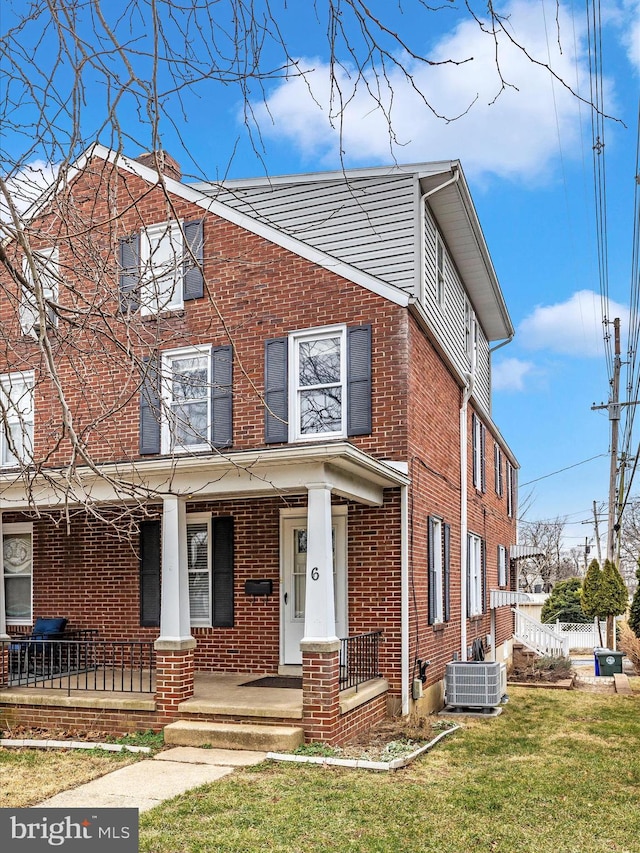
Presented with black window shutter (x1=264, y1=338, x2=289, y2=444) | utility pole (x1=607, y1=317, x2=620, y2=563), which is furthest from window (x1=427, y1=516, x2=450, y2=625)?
utility pole (x1=607, y1=317, x2=620, y2=563)

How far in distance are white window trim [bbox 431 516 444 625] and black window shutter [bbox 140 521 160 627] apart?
4141mm

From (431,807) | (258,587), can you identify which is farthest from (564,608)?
(431,807)

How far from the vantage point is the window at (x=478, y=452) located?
1711cm

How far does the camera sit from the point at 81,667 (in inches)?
505

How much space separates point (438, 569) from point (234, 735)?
5.07 metres

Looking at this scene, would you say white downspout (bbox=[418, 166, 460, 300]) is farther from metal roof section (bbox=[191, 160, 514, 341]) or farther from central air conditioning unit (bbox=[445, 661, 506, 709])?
central air conditioning unit (bbox=[445, 661, 506, 709])

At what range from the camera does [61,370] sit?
13648 mm

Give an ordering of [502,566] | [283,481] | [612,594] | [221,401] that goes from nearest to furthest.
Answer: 1. [283,481]
2. [221,401]
3. [502,566]
4. [612,594]

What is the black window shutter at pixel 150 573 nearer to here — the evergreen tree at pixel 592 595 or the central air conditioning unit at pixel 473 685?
the central air conditioning unit at pixel 473 685

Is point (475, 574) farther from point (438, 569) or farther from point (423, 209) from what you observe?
point (423, 209)

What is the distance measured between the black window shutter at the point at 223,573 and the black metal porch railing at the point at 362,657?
2.06m

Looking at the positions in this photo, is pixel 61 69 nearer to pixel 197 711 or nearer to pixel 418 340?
pixel 197 711

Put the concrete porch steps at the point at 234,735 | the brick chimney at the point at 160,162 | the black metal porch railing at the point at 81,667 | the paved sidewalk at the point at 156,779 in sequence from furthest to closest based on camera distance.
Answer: the black metal porch railing at the point at 81,667 → the concrete porch steps at the point at 234,735 → the paved sidewalk at the point at 156,779 → the brick chimney at the point at 160,162

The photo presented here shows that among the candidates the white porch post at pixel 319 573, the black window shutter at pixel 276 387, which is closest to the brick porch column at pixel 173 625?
→ the white porch post at pixel 319 573
